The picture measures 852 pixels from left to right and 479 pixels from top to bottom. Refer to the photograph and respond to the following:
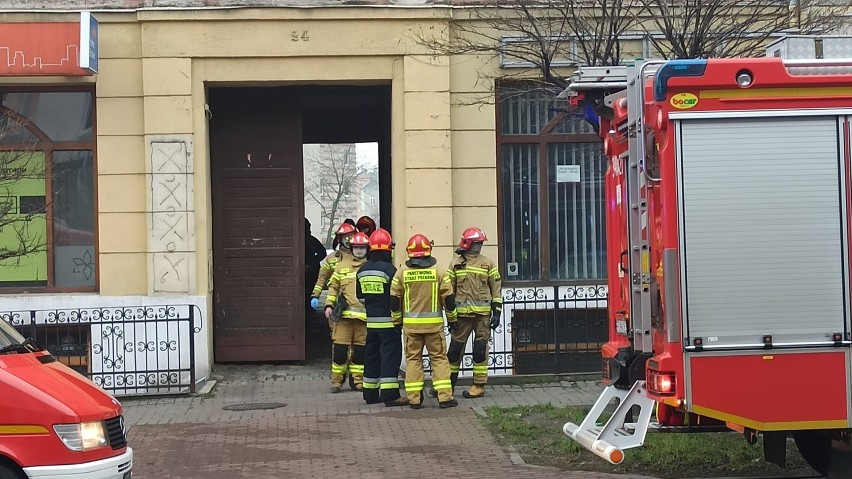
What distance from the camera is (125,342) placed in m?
13.1

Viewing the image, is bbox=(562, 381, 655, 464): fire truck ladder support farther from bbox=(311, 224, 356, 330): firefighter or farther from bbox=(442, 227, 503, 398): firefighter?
bbox=(311, 224, 356, 330): firefighter

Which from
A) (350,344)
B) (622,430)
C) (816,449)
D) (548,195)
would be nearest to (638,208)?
(622,430)

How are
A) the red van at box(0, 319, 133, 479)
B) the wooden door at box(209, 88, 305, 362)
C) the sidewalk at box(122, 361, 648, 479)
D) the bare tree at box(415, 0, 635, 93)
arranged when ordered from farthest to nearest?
the wooden door at box(209, 88, 305, 362) < the bare tree at box(415, 0, 635, 93) < the sidewalk at box(122, 361, 648, 479) < the red van at box(0, 319, 133, 479)

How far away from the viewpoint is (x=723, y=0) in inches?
391

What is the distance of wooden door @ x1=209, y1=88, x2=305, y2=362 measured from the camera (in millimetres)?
14578

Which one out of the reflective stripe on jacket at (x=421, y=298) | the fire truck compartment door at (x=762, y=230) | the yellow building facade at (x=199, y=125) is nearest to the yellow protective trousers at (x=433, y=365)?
the reflective stripe on jacket at (x=421, y=298)

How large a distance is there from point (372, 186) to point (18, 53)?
45.7 metres

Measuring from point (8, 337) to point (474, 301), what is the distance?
5831 millimetres

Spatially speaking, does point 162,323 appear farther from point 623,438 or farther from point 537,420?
point 623,438

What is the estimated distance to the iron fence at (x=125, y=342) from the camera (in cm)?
1288

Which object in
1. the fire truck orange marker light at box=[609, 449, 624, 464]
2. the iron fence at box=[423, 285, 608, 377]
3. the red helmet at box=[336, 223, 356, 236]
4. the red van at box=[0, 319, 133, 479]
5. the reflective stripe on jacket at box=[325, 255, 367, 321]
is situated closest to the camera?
the red van at box=[0, 319, 133, 479]

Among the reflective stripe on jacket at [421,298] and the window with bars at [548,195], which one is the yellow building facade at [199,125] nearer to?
the window with bars at [548,195]

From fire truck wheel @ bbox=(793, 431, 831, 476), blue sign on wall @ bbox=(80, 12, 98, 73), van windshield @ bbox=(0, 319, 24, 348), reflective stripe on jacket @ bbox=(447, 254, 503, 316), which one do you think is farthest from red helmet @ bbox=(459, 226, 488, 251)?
van windshield @ bbox=(0, 319, 24, 348)

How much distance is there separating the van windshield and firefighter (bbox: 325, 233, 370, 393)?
5409 millimetres
